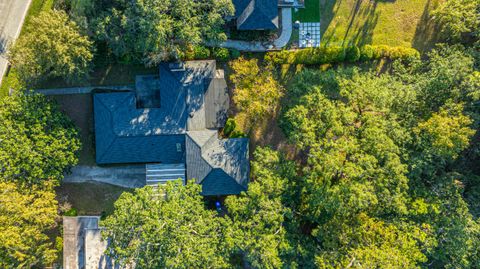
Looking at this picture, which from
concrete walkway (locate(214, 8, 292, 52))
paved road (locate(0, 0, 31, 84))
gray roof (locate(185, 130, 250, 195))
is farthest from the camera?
concrete walkway (locate(214, 8, 292, 52))

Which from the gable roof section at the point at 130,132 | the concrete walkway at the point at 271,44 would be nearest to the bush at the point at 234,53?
the concrete walkway at the point at 271,44

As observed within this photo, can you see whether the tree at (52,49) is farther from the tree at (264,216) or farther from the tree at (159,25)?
the tree at (264,216)

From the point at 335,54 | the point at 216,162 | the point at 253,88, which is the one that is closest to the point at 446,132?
the point at 335,54

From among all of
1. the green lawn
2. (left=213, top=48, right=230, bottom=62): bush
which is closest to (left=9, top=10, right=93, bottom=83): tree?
(left=213, top=48, right=230, bottom=62): bush

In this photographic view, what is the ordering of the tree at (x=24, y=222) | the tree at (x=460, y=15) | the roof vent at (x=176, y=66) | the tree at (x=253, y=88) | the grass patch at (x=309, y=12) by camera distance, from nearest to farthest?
the tree at (x=24, y=222) < the tree at (x=253, y=88) < the tree at (x=460, y=15) < the roof vent at (x=176, y=66) < the grass patch at (x=309, y=12)

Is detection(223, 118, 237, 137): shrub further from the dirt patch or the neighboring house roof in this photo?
the dirt patch

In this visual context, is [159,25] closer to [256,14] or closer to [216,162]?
[256,14]

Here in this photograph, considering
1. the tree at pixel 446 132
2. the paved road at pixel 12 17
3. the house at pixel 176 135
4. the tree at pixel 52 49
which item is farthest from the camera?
the paved road at pixel 12 17

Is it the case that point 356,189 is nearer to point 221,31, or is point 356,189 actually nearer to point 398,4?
point 221,31
